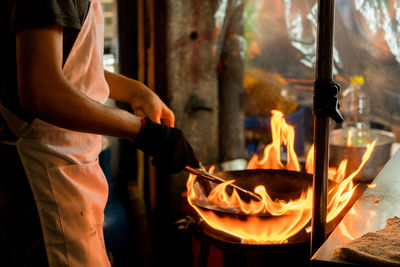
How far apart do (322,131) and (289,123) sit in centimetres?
299

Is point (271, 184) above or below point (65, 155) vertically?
below

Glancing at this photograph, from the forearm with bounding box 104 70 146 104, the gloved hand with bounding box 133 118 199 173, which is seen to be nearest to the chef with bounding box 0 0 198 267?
the gloved hand with bounding box 133 118 199 173

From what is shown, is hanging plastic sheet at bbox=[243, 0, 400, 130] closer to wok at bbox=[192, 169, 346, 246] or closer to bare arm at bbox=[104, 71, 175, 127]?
wok at bbox=[192, 169, 346, 246]

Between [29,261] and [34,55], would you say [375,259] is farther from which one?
[29,261]

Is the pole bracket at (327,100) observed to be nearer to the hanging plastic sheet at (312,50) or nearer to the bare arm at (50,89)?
the bare arm at (50,89)

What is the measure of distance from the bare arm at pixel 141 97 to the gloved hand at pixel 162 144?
37 cm

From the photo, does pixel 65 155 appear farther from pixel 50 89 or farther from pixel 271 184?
pixel 271 184

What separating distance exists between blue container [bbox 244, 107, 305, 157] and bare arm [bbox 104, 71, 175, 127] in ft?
7.57

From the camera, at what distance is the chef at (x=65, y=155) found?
1414 millimetres

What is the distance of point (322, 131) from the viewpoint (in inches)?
44.8

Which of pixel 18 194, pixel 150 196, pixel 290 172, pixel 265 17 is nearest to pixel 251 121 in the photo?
pixel 265 17

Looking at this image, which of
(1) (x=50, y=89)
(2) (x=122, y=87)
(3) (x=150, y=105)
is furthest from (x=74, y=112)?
(2) (x=122, y=87)

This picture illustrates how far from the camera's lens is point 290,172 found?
2.03 metres

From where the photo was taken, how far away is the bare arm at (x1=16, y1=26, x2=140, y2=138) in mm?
1258
